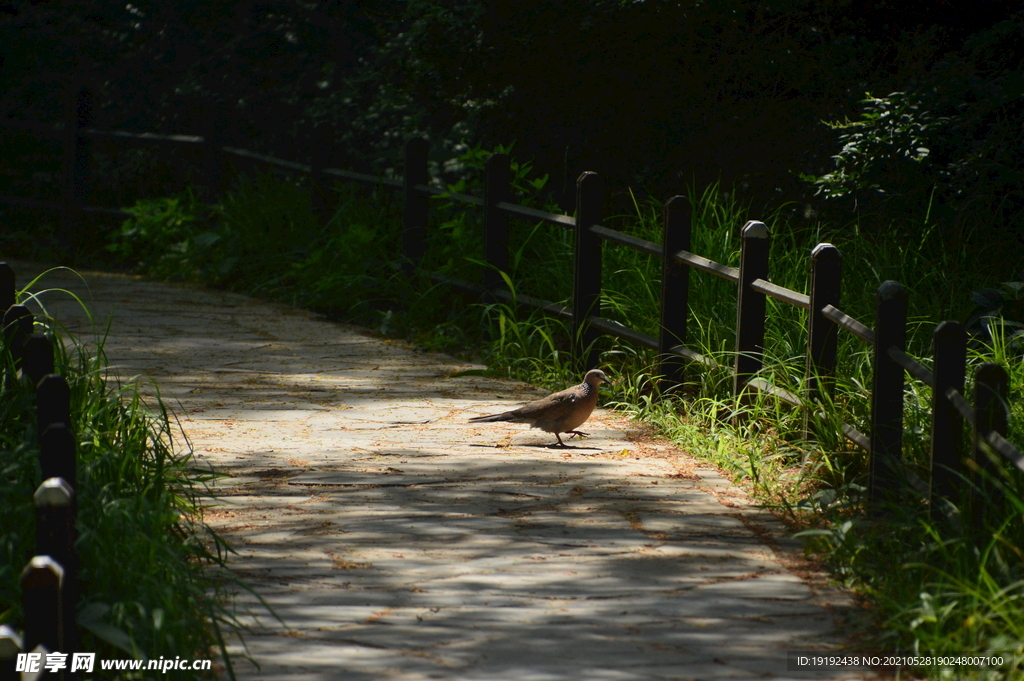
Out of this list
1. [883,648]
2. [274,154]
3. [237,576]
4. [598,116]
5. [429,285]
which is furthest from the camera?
[274,154]

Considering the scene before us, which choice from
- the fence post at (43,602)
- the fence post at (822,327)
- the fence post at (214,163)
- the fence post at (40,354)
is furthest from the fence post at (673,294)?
the fence post at (214,163)

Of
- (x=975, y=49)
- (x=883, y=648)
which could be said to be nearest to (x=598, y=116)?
(x=975, y=49)

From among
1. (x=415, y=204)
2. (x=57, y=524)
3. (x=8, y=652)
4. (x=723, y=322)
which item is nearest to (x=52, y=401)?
(x=57, y=524)

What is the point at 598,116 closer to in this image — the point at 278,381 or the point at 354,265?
the point at 354,265

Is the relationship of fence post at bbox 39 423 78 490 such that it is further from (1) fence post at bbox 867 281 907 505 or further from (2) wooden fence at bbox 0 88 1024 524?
(1) fence post at bbox 867 281 907 505

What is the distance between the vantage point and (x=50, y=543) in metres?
3.48

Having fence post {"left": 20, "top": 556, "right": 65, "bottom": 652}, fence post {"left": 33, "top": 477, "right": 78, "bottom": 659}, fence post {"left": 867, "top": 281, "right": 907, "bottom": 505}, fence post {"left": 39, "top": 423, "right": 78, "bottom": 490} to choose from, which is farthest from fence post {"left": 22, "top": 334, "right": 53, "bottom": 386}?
fence post {"left": 867, "top": 281, "right": 907, "bottom": 505}

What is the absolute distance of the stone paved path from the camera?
430 centimetres

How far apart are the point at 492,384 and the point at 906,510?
159 inches

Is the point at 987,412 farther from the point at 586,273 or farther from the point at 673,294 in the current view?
the point at 586,273

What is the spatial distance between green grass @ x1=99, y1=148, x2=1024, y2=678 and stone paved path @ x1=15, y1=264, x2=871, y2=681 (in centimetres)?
→ 25

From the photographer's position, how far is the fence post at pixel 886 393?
5.60 meters

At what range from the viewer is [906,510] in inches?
209

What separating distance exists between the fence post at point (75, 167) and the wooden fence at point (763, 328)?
484cm
